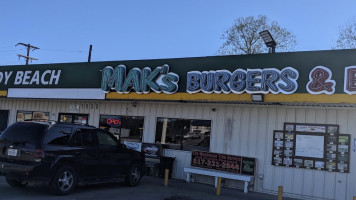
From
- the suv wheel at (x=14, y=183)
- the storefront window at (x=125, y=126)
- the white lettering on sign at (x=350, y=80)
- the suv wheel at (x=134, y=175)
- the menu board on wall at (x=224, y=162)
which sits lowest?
Result: the suv wheel at (x=14, y=183)

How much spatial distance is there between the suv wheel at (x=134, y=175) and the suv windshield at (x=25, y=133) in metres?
3.11

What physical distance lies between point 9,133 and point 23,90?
8422 millimetres

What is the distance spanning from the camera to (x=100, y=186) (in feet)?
34.0

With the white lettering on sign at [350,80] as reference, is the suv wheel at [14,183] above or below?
below

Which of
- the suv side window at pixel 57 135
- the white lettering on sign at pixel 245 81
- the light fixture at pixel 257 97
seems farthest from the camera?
the light fixture at pixel 257 97

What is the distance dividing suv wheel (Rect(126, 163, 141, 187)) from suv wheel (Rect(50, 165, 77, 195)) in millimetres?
2011

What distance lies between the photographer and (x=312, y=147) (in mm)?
10578

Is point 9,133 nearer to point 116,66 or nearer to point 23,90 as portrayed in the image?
point 116,66

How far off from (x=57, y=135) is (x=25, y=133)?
2.38ft

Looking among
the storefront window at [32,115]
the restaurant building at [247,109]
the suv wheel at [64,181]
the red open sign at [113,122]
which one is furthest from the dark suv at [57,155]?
the storefront window at [32,115]

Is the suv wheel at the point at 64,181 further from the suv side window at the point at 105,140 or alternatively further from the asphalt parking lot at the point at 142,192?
the suv side window at the point at 105,140

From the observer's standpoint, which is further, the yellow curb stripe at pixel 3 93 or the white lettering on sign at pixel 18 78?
the yellow curb stripe at pixel 3 93

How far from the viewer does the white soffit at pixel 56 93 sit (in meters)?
14.0

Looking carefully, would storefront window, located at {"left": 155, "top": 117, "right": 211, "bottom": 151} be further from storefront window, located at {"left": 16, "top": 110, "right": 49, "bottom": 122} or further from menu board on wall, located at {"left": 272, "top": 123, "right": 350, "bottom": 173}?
storefront window, located at {"left": 16, "top": 110, "right": 49, "bottom": 122}
